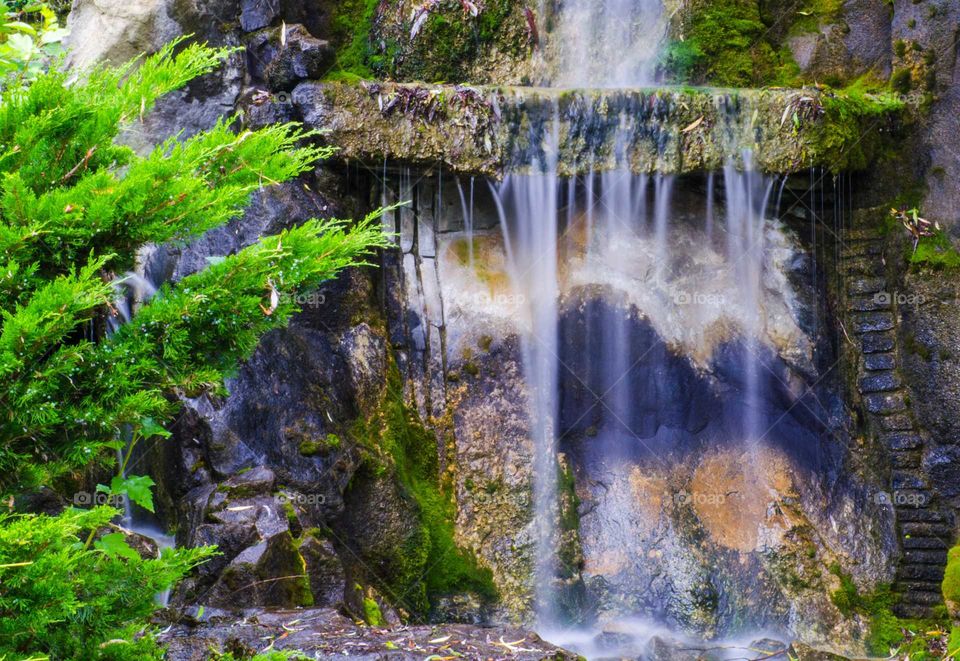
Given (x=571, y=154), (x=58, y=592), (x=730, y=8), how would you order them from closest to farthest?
(x=58, y=592) < (x=571, y=154) < (x=730, y=8)

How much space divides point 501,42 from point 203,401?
156 inches

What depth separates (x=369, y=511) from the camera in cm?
683

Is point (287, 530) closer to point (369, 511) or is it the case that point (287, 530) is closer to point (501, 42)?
point (369, 511)

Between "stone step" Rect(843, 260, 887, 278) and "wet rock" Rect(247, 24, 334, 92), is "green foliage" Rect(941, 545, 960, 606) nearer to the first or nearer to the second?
"stone step" Rect(843, 260, 887, 278)

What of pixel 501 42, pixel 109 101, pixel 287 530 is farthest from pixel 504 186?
pixel 109 101

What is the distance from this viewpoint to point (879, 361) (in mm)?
7742

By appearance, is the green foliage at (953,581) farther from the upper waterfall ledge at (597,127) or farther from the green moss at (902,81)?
the green moss at (902,81)

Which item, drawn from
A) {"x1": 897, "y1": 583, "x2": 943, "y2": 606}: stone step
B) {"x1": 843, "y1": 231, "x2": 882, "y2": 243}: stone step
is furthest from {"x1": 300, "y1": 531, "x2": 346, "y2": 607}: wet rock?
{"x1": 843, "y1": 231, "x2": 882, "y2": 243}: stone step

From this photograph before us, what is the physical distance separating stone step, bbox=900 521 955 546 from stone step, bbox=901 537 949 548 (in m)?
0.03

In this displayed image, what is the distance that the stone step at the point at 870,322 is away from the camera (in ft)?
25.4

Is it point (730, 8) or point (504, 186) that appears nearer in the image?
point (504, 186)

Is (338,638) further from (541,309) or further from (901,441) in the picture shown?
(901,441)

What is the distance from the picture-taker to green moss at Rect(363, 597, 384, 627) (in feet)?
19.6

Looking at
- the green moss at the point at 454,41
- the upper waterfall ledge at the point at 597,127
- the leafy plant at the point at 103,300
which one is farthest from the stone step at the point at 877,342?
the leafy plant at the point at 103,300
